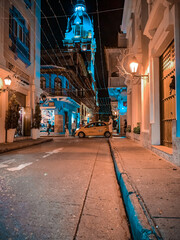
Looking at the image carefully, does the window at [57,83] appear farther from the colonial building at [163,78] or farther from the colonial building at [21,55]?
the colonial building at [163,78]

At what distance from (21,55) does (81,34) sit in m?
54.0

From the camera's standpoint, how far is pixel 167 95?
6.66 m

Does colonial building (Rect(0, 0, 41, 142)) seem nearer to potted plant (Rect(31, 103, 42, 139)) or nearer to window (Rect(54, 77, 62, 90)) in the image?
potted plant (Rect(31, 103, 42, 139))

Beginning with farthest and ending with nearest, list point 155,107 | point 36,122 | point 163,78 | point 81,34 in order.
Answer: point 81,34, point 36,122, point 155,107, point 163,78

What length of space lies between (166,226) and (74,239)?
0.99 m

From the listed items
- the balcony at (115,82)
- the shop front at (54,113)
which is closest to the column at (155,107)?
the balcony at (115,82)

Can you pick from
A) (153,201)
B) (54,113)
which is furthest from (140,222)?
(54,113)

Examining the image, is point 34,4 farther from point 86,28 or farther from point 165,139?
point 86,28

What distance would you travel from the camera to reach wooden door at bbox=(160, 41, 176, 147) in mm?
6125

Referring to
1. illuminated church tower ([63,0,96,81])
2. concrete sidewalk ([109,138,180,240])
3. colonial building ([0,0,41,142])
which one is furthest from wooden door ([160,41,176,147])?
illuminated church tower ([63,0,96,81])

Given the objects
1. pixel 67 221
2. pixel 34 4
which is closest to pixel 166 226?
pixel 67 221

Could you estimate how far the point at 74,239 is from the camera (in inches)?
81.5

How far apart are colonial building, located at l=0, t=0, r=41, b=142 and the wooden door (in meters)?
9.16

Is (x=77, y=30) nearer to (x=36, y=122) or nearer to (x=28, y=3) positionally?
(x=28, y=3)
